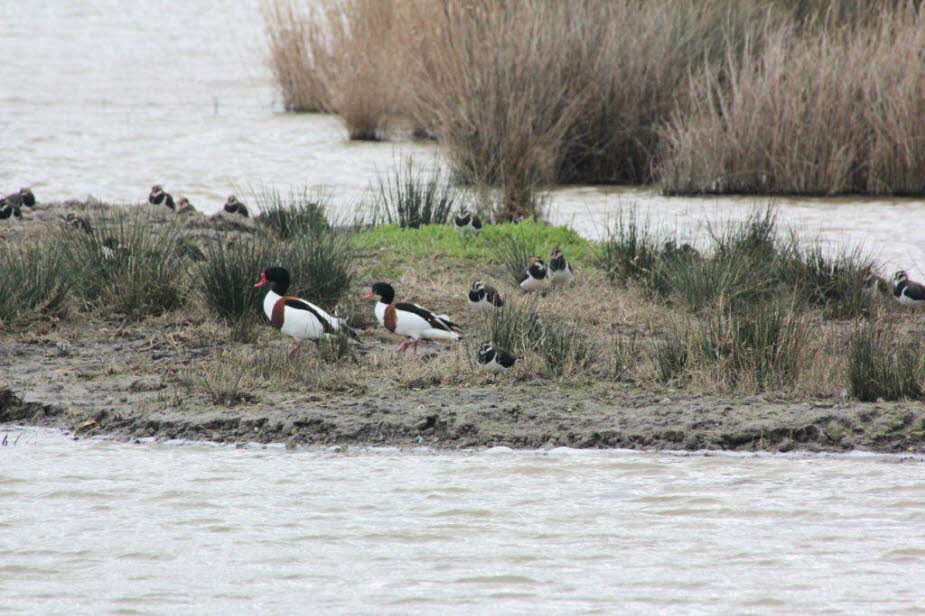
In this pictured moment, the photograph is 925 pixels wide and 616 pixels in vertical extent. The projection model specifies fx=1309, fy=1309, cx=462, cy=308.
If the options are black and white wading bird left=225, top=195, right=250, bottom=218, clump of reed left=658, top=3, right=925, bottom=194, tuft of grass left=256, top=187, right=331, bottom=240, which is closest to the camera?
tuft of grass left=256, top=187, right=331, bottom=240

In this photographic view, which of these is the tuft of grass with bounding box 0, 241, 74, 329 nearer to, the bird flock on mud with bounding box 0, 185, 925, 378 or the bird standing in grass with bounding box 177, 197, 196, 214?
the bird flock on mud with bounding box 0, 185, 925, 378

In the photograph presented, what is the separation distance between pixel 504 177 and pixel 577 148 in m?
3.05

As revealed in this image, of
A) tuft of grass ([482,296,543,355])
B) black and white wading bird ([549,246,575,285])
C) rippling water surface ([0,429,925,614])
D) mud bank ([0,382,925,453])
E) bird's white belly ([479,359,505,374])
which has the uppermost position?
black and white wading bird ([549,246,575,285])

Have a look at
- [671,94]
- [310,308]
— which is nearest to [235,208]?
[310,308]

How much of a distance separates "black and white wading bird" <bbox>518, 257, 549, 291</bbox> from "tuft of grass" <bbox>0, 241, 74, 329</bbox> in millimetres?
3444

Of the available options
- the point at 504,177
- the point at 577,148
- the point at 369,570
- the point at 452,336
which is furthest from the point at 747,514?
the point at 577,148

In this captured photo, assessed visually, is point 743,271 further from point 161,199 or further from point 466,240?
point 161,199

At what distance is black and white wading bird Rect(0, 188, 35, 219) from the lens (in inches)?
475

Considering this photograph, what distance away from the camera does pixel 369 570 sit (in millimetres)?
5414

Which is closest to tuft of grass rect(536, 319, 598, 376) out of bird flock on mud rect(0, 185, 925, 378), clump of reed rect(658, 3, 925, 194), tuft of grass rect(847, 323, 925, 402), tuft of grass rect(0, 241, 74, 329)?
bird flock on mud rect(0, 185, 925, 378)

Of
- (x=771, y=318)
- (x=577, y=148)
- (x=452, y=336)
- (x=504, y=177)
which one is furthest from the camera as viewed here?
(x=577, y=148)

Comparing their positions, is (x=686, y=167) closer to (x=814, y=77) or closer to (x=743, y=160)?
(x=743, y=160)

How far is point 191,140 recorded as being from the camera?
1966 centimetres

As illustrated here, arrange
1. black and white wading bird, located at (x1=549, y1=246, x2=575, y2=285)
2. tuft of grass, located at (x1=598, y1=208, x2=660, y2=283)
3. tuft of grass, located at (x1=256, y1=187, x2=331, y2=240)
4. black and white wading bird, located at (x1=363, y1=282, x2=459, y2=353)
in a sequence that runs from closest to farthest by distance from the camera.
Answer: black and white wading bird, located at (x1=363, y1=282, x2=459, y2=353) → black and white wading bird, located at (x1=549, y1=246, x2=575, y2=285) → tuft of grass, located at (x1=598, y1=208, x2=660, y2=283) → tuft of grass, located at (x1=256, y1=187, x2=331, y2=240)
